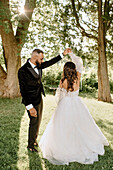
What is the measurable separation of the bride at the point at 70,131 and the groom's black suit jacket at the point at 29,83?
1.74 ft

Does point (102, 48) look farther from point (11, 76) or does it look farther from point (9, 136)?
point (9, 136)

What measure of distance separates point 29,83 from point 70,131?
1373 millimetres

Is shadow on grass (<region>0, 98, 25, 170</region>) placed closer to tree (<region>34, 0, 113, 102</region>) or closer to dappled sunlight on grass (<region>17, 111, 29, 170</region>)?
dappled sunlight on grass (<region>17, 111, 29, 170</region>)

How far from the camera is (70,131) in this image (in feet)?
12.3

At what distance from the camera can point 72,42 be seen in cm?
1255

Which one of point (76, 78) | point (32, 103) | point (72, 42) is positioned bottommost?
point (32, 103)

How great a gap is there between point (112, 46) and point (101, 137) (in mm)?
9658

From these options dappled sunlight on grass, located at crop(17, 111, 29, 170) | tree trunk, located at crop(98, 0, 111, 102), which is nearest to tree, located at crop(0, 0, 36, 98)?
tree trunk, located at crop(98, 0, 111, 102)

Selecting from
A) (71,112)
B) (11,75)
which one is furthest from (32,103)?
(11,75)

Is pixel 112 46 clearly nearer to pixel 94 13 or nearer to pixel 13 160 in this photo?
pixel 94 13

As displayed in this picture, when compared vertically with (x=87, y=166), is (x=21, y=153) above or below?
above

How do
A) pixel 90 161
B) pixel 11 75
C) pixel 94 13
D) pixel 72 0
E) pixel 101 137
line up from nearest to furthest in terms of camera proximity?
pixel 90 161
pixel 101 137
pixel 11 75
pixel 72 0
pixel 94 13

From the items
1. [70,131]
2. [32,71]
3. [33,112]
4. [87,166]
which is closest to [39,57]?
[32,71]

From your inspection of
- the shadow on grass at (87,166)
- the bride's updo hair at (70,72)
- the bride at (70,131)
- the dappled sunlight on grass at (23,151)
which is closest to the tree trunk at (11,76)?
the dappled sunlight on grass at (23,151)
